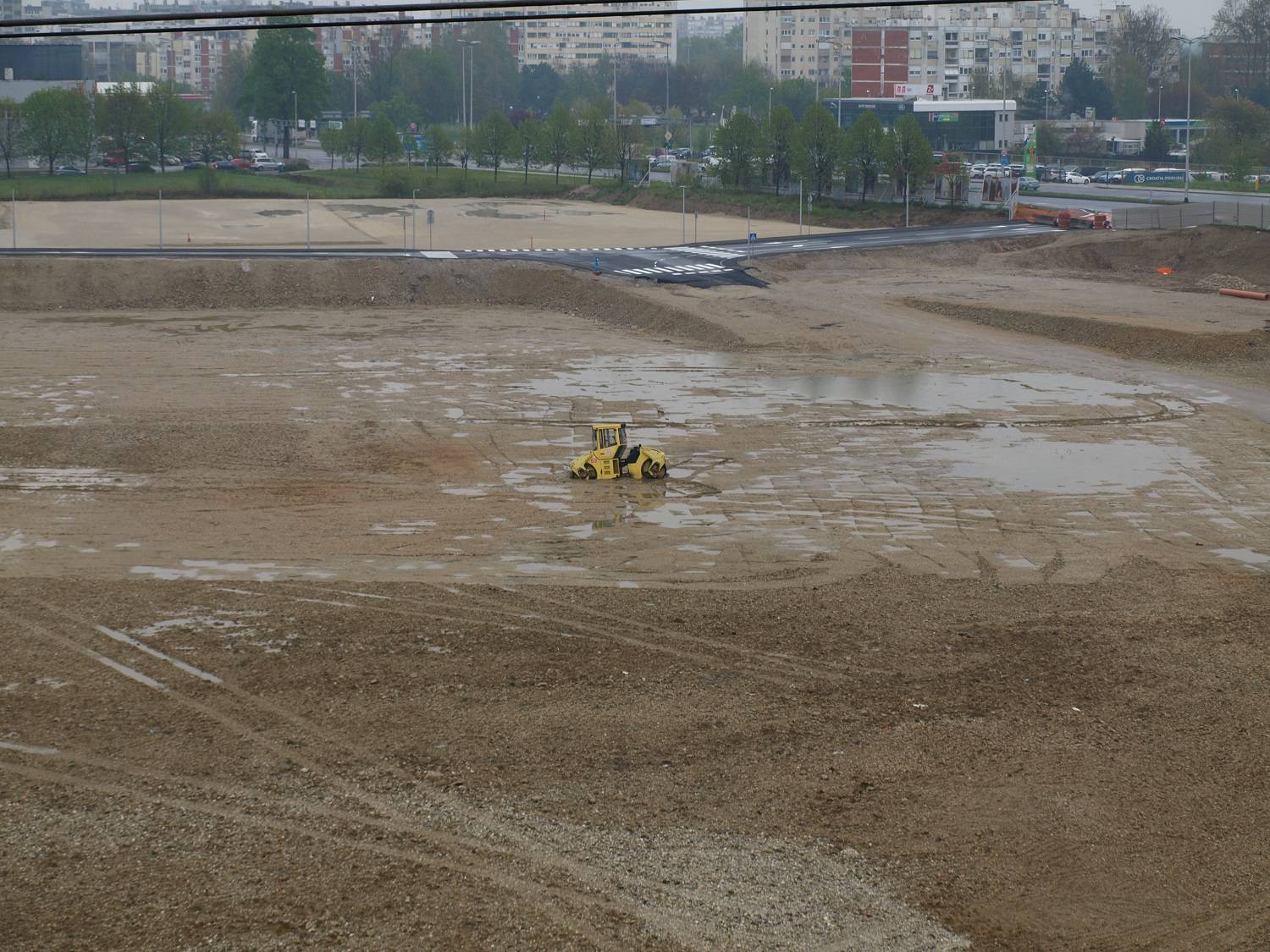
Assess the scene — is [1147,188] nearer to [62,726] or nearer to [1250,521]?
[1250,521]

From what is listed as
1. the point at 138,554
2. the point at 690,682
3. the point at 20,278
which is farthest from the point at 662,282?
the point at 690,682

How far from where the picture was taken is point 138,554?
20.8 m

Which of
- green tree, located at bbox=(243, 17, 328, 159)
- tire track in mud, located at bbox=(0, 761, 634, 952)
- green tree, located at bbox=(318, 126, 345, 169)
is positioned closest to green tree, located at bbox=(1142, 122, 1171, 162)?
green tree, located at bbox=(318, 126, 345, 169)

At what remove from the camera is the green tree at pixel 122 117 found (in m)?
90.8

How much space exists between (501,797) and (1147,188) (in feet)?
296

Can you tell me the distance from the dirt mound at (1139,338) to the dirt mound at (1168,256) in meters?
11.4

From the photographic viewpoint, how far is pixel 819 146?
3056 inches

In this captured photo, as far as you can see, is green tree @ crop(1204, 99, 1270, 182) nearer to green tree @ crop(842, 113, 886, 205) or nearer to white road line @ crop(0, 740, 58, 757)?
green tree @ crop(842, 113, 886, 205)

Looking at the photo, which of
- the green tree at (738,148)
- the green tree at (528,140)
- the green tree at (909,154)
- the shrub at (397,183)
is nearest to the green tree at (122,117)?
the shrub at (397,183)

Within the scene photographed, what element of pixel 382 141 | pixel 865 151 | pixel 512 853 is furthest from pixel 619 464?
pixel 382 141

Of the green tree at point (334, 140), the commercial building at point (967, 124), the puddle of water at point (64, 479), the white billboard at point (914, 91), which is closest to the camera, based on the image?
the puddle of water at point (64, 479)

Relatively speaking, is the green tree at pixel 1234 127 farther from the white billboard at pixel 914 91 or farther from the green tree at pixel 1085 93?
the green tree at pixel 1085 93

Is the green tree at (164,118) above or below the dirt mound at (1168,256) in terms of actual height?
above

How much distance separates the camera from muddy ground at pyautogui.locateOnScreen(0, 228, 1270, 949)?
11.5 metres
